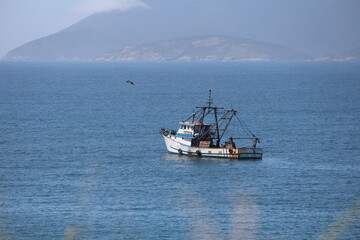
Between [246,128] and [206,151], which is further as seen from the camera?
[246,128]

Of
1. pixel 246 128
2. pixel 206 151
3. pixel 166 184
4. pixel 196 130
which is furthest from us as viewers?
pixel 246 128

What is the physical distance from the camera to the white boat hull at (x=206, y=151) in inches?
4220

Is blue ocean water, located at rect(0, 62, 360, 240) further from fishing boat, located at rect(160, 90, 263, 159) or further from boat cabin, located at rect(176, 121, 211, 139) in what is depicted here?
boat cabin, located at rect(176, 121, 211, 139)

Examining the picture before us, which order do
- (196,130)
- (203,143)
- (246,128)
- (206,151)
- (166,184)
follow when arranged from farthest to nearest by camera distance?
(246,128)
(196,130)
(203,143)
(206,151)
(166,184)

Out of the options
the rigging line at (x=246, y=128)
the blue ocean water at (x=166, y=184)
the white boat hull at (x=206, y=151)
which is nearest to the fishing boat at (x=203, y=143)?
the white boat hull at (x=206, y=151)

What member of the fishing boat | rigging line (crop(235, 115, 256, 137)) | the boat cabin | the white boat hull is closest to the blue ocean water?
the white boat hull

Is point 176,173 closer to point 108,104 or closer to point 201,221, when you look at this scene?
point 201,221

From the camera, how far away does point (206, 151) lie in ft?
357

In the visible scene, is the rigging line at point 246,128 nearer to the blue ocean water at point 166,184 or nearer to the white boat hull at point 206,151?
the blue ocean water at point 166,184

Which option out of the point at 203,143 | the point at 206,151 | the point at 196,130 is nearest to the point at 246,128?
the point at 196,130

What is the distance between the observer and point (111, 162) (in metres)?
107

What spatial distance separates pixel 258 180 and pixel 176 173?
10.9m

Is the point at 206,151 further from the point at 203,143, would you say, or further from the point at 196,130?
the point at 196,130

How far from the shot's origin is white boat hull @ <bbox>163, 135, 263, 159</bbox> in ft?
352
